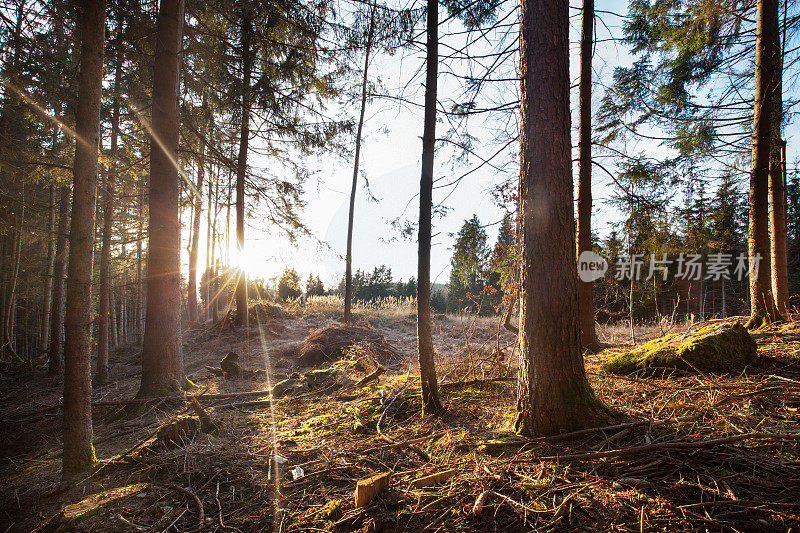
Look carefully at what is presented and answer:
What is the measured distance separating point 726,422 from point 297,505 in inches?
131

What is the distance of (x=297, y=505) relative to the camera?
229 centimetres

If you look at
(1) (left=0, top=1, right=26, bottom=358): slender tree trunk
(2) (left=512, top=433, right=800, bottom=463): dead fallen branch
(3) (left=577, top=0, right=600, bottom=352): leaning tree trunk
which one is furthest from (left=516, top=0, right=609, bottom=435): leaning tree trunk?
(1) (left=0, top=1, right=26, bottom=358): slender tree trunk

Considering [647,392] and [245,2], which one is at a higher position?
[245,2]

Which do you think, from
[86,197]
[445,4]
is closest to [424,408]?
[86,197]

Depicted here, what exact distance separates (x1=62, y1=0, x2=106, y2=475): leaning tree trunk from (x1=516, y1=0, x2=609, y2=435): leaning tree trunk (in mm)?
4082

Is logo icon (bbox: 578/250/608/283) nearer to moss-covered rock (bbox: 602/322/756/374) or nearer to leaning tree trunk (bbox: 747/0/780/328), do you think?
moss-covered rock (bbox: 602/322/756/374)

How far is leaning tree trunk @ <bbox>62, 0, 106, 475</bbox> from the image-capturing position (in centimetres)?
308

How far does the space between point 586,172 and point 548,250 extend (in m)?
5.16

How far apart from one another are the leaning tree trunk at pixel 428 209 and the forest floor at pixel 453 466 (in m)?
0.40

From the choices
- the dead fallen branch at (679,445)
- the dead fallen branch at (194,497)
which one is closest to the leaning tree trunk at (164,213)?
the dead fallen branch at (194,497)

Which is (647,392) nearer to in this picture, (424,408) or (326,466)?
(424,408)

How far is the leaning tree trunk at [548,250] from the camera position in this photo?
270 centimetres

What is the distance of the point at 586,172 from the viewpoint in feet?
22.1

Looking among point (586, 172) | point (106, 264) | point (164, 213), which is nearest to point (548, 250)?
point (586, 172)
